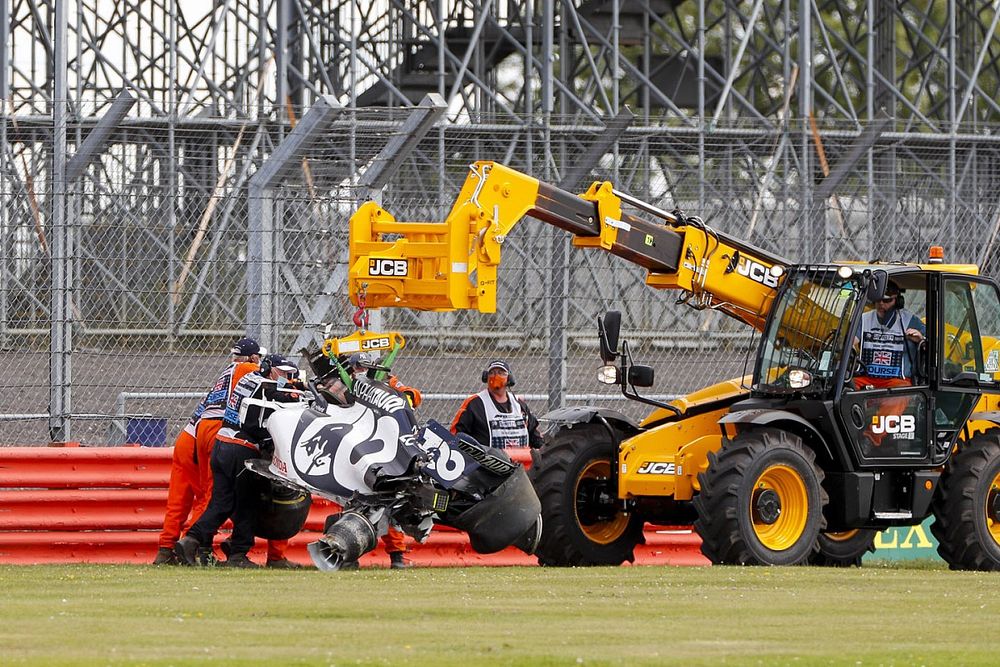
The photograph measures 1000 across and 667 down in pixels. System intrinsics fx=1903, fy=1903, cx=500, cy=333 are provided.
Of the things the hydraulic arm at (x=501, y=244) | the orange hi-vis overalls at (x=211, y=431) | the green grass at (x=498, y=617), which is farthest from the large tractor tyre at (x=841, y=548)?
the orange hi-vis overalls at (x=211, y=431)

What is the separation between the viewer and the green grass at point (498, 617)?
7.49 metres

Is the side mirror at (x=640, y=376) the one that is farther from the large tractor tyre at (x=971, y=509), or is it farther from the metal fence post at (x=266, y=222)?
the metal fence post at (x=266, y=222)

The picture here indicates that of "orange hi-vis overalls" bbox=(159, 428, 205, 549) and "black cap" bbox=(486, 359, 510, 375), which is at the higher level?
"black cap" bbox=(486, 359, 510, 375)

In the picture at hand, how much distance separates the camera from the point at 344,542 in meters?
11.5

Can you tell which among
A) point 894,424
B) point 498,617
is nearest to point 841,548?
point 894,424

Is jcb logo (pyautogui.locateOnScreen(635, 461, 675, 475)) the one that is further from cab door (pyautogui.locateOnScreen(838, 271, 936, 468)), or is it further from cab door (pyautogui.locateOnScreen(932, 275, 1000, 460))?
cab door (pyautogui.locateOnScreen(932, 275, 1000, 460))

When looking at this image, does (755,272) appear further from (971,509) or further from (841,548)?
(971,509)

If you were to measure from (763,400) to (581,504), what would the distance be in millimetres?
1425

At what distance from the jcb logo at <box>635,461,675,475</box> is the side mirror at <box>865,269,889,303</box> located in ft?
5.55

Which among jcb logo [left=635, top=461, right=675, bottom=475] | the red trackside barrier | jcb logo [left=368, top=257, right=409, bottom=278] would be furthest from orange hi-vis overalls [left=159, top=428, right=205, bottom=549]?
jcb logo [left=635, top=461, right=675, bottom=475]

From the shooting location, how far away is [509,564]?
1339 cm

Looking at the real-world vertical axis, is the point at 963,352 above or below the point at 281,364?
above

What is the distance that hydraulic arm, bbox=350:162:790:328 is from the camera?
39.5 feet

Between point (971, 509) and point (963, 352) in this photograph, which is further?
point (963, 352)
